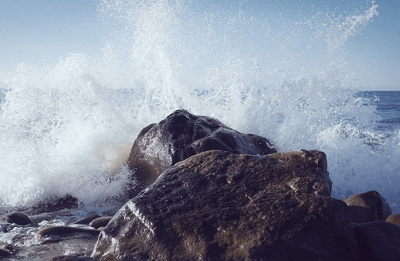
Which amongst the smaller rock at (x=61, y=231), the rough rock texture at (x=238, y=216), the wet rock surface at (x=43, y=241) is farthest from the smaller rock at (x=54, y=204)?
the rough rock texture at (x=238, y=216)

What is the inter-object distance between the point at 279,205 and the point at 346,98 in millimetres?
7603

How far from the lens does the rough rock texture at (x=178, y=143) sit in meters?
5.01

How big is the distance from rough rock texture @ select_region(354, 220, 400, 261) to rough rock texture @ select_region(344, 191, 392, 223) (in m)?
0.91

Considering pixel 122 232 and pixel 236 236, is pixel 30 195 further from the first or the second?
pixel 236 236

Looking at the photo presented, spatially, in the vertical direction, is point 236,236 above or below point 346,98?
below

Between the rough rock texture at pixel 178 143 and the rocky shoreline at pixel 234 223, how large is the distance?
1.68m

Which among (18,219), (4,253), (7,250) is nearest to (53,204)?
(18,219)

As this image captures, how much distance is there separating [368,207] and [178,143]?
252 centimetres

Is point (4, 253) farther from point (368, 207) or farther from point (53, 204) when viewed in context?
point (368, 207)

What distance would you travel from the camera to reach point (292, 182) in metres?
2.83

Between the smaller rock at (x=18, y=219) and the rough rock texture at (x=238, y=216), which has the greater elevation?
the rough rock texture at (x=238, y=216)

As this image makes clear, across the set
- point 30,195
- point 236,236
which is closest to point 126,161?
point 30,195

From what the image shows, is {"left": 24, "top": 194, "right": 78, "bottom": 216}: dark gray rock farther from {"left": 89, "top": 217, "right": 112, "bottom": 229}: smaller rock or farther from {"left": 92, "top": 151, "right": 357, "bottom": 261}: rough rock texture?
{"left": 92, "top": 151, "right": 357, "bottom": 261}: rough rock texture

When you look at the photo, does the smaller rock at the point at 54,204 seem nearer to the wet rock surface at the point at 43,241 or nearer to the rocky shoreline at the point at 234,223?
the wet rock surface at the point at 43,241
